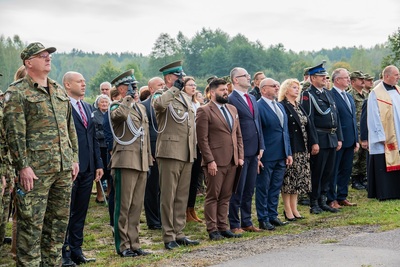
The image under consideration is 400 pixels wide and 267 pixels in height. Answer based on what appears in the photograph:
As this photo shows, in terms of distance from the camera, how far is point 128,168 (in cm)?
820

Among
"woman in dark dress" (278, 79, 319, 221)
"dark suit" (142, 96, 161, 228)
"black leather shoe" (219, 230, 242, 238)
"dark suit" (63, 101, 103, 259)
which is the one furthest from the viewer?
"woman in dark dress" (278, 79, 319, 221)

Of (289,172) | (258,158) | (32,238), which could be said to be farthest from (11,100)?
(289,172)

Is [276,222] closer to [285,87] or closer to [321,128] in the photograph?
[321,128]

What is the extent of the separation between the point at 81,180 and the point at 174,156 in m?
1.38

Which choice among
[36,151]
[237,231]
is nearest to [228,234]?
[237,231]

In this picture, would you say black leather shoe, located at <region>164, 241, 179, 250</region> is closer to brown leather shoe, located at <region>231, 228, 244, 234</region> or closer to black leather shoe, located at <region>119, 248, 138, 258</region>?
black leather shoe, located at <region>119, 248, 138, 258</region>

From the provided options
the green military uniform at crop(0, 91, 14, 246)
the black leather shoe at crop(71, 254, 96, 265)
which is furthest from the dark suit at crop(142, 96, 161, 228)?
the green military uniform at crop(0, 91, 14, 246)

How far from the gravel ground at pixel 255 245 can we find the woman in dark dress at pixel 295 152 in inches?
59.3

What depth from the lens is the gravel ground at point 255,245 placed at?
24.0 ft

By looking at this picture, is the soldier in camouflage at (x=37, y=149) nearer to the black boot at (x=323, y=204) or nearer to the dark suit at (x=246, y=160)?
the dark suit at (x=246, y=160)

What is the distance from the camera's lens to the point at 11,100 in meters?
6.57

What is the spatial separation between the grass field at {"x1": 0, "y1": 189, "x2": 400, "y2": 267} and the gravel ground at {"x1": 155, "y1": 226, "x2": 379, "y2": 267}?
0.19m

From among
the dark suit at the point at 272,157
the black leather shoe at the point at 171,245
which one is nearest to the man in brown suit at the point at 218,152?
the black leather shoe at the point at 171,245

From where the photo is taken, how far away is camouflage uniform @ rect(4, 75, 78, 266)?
21.4 feet
